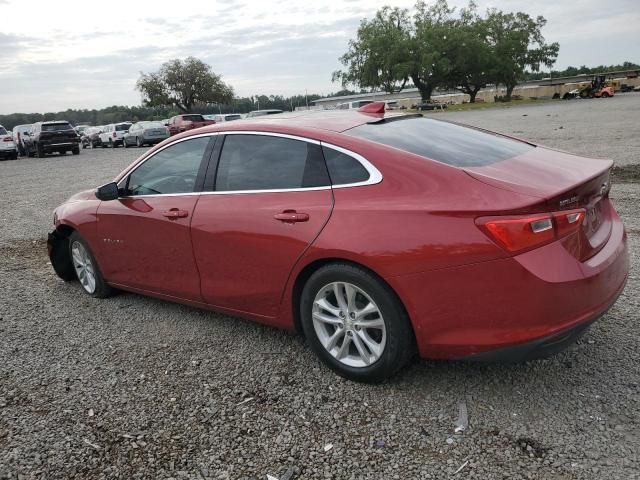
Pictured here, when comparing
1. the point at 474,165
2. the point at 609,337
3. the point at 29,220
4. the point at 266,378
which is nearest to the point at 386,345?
the point at 266,378

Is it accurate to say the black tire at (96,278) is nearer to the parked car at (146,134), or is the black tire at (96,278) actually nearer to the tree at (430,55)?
the parked car at (146,134)

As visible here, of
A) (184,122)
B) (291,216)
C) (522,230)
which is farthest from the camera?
(184,122)

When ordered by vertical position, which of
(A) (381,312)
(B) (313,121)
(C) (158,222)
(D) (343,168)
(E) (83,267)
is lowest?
(E) (83,267)

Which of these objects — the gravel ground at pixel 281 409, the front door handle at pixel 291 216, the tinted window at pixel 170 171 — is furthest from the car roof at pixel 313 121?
the gravel ground at pixel 281 409

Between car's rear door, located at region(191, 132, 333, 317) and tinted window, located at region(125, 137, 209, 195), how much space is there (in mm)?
211

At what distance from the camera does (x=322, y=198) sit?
3.29 meters

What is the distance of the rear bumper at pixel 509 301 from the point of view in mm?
2695

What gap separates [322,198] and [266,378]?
1178mm

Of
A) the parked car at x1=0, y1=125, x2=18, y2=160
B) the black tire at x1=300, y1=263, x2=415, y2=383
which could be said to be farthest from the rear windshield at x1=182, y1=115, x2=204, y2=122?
the black tire at x1=300, y1=263, x2=415, y2=383

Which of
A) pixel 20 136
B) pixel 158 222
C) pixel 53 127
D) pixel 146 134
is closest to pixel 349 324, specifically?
pixel 158 222

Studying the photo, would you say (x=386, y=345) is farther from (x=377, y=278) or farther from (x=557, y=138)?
(x=557, y=138)

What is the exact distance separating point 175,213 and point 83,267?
1788 millimetres

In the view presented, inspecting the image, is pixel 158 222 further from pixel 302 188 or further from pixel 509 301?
pixel 509 301

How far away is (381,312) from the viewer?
308cm
